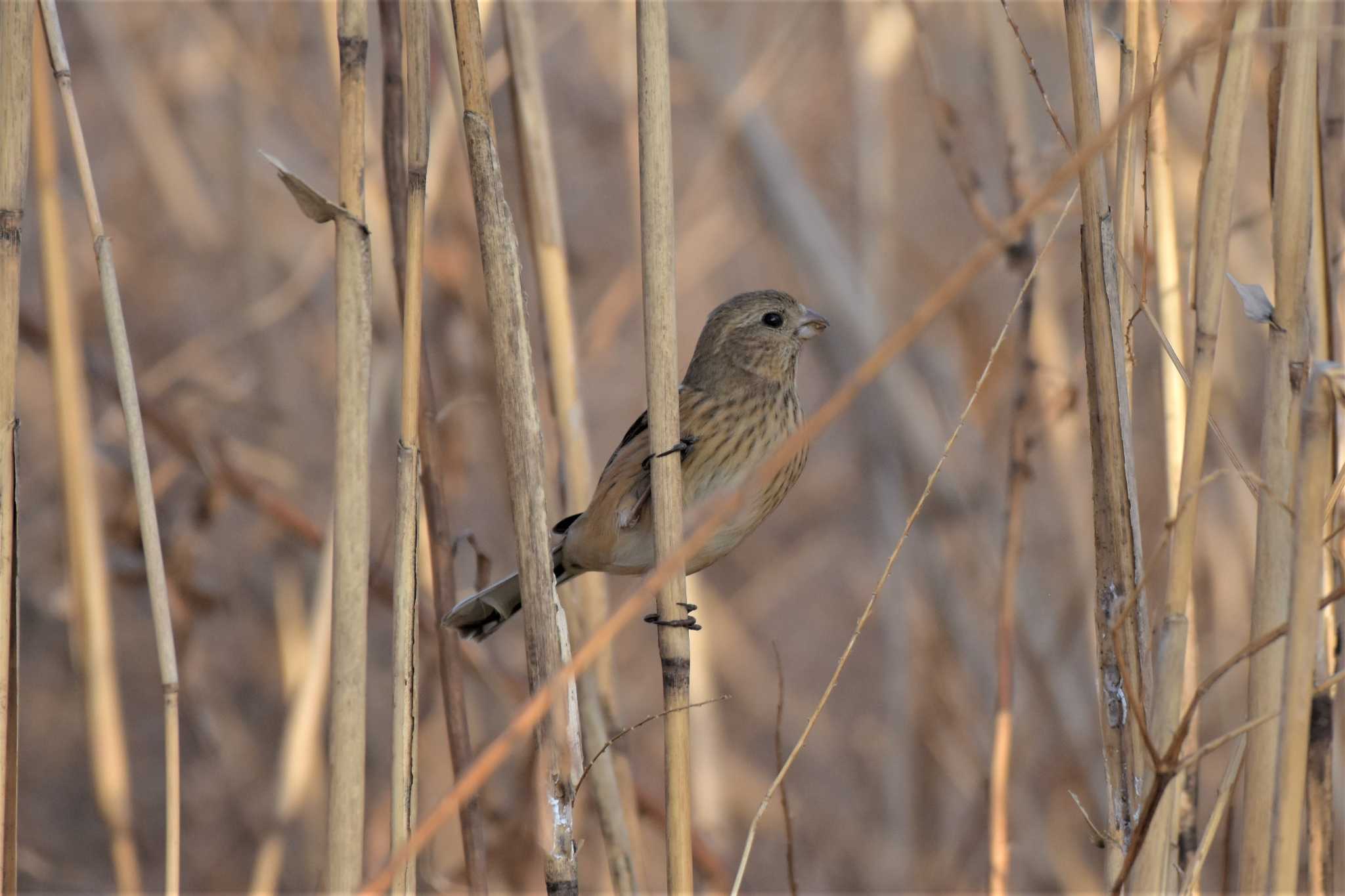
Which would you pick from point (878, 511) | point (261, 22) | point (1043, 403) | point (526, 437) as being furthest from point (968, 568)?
point (261, 22)

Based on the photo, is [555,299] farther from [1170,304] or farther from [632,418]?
[632,418]

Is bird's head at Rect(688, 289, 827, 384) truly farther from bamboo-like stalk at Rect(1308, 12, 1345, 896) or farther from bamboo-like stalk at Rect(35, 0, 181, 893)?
bamboo-like stalk at Rect(35, 0, 181, 893)

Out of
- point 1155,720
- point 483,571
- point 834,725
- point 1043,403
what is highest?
point 1043,403

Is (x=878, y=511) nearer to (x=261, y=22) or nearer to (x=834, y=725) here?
(x=834, y=725)

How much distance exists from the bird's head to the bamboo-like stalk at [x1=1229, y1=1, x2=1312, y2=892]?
3.80 ft

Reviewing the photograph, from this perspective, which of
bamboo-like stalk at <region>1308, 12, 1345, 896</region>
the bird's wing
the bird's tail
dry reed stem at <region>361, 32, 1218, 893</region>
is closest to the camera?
dry reed stem at <region>361, 32, 1218, 893</region>

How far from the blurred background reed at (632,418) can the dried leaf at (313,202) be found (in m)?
0.64

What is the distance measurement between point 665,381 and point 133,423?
24.9 inches

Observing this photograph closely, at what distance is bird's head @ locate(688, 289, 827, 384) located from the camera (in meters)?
2.25

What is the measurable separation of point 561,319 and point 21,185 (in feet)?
Result: 2.55

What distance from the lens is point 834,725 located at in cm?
472

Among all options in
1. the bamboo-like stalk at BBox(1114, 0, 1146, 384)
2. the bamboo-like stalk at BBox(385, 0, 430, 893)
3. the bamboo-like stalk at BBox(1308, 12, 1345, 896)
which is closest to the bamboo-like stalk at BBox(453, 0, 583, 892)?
the bamboo-like stalk at BBox(385, 0, 430, 893)

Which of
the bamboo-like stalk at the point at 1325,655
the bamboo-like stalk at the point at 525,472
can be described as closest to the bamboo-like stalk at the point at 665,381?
the bamboo-like stalk at the point at 525,472

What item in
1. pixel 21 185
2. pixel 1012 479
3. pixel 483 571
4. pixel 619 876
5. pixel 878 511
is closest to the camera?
pixel 21 185
